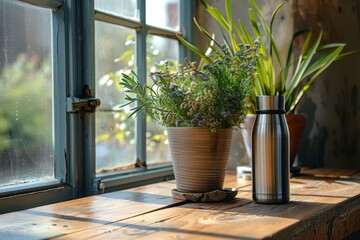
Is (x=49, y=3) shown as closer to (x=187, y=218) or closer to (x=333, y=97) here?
(x=187, y=218)

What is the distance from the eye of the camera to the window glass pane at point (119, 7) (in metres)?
1.98

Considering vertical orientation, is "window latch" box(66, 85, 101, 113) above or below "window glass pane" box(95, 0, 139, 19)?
below

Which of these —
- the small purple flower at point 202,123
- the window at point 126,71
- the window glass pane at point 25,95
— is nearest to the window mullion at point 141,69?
the window at point 126,71

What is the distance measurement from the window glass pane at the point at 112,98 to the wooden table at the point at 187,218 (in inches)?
10.8

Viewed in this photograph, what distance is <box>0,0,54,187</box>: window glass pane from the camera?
63.2 inches

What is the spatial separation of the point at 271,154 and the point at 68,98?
67 cm

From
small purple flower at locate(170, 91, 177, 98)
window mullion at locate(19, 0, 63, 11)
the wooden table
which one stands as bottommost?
the wooden table

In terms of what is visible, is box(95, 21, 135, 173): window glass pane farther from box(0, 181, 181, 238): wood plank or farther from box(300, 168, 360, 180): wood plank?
box(300, 168, 360, 180): wood plank

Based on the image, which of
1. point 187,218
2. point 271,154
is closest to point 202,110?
point 271,154

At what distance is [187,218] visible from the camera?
1323mm

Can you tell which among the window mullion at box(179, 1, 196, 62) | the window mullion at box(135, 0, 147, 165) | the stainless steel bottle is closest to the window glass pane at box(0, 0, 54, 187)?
the window mullion at box(135, 0, 147, 165)

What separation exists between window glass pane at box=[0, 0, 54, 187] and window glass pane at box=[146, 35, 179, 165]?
1.82 feet

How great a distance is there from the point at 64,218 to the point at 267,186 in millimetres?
555

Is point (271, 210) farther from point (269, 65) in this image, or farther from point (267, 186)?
point (269, 65)
